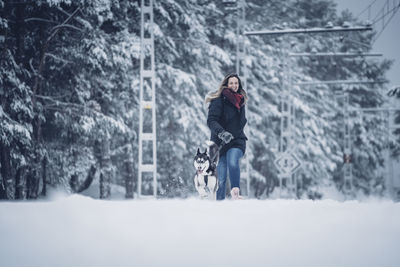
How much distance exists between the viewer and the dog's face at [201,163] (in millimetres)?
7282

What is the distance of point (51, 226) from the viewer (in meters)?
3.76

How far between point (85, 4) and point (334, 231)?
1661 centimetres

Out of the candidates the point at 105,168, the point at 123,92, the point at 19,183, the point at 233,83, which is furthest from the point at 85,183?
the point at 233,83

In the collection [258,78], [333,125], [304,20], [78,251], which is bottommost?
[78,251]

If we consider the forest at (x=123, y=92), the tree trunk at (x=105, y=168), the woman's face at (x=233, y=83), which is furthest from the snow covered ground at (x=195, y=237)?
the tree trunk at (x=105, y=168)

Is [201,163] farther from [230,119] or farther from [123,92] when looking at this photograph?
[123,92]

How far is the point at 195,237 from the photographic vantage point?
3650 mm

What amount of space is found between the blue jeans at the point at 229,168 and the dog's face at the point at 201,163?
0.19 meters

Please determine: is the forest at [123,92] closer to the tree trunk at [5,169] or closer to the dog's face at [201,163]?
the tree trunk at [5,169]

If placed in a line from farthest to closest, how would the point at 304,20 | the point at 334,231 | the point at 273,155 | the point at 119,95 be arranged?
the point at 304,20 < the point at 273,155 < the point at 119,95 < the point at 334,231

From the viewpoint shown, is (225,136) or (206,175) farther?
(206,175)

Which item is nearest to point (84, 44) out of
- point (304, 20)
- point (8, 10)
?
point (8, 10)

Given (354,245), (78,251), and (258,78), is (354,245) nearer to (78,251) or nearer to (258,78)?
(78,251)

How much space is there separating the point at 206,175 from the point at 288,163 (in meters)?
18.9
